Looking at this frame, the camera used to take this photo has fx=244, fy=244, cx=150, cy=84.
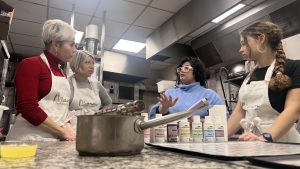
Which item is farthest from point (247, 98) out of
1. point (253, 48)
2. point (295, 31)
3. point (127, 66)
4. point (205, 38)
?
point (127, 66)

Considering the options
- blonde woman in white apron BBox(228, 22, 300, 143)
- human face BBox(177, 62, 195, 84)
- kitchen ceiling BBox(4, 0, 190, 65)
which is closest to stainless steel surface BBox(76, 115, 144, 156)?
blonde woman in white apron BBox(228, 22, 300, 143)

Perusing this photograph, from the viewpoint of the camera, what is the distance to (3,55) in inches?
114

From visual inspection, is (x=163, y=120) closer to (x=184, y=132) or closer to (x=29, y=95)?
(x=184, y=132)

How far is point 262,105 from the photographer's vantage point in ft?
4.48

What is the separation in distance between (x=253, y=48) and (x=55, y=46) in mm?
1225

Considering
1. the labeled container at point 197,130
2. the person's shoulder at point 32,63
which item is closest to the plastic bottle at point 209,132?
the labeled container at point 197,130

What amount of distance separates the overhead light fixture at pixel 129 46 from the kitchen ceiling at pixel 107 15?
0.57ft

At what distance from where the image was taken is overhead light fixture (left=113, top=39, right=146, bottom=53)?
4.25 meters

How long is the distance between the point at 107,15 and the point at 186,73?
67.1 inches

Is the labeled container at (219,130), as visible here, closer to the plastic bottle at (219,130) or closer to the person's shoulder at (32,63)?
the plastic bottle at (219,130)

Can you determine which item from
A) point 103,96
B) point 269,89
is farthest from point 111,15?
point 269,89

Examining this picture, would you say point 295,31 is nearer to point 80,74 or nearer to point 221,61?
point 221,61

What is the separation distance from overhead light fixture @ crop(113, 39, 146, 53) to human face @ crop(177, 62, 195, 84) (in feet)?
7.30

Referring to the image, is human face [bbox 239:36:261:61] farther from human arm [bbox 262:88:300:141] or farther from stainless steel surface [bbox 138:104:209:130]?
stainless steel surface [bbox 138:104:209:130]
